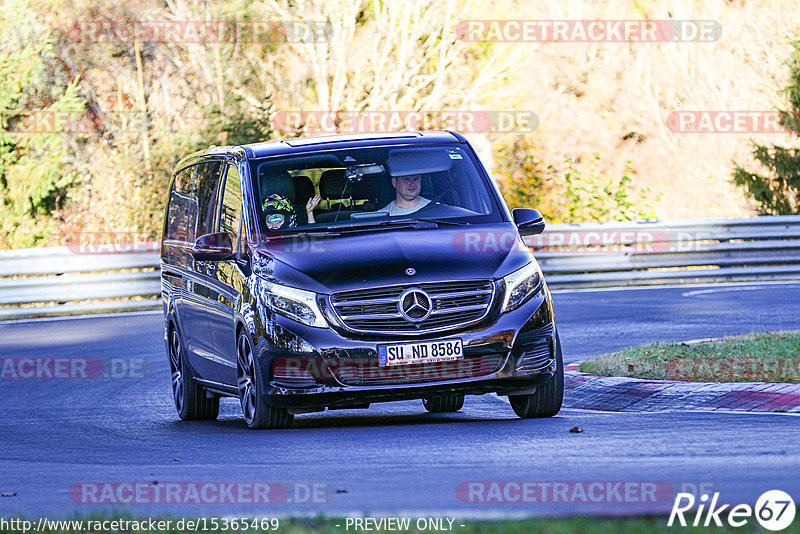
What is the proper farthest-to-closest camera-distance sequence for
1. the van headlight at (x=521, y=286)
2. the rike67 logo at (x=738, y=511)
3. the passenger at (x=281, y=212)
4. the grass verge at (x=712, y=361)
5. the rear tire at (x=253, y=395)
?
the grass verge at (x=712, y=361), the passenger at (x=281, y=212), the rear tire at (x=253, y=395), the van headlight at (x=521, y=286), the rike67 logo at (x=738, y=511)

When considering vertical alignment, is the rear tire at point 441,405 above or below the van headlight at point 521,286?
below

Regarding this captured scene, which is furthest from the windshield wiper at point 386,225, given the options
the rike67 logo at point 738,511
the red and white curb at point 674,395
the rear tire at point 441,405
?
the rike67 logo at point 738,511

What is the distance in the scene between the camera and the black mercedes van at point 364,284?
33.9 ft

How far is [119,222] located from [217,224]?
1551 centimetres

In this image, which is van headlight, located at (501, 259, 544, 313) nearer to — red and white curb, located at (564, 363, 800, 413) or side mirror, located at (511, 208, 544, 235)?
side mirror, located at (511, 208, 544, 235)

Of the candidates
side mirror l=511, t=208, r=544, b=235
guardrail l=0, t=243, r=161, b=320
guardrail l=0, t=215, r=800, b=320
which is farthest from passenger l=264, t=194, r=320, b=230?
guardrail l=0, t=215, r=800, b=320

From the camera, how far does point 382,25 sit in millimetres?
36250

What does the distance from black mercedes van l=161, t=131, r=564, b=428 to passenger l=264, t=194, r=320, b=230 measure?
1cm

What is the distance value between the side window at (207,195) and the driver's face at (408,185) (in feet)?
5.18

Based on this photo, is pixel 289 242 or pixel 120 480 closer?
pixel 120 480

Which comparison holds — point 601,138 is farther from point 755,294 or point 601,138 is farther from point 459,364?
point 459,364

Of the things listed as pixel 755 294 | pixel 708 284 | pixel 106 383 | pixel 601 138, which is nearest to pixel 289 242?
pixel 106 383

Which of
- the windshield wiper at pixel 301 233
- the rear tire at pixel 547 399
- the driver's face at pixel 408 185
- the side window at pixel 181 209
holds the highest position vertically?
the driver's face at pixel 408 185

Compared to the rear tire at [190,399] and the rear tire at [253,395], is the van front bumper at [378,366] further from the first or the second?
the rear tire at [190,399]
